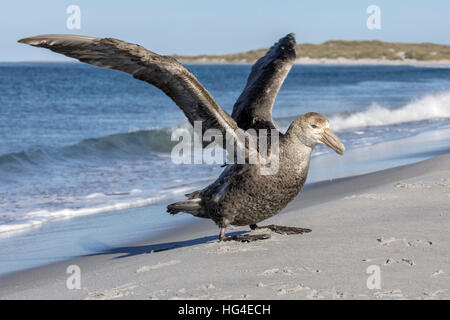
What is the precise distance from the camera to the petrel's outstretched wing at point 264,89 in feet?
23.9

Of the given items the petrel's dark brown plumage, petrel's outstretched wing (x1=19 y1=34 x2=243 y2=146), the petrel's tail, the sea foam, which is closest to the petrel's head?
the petrel's dark brown plumage

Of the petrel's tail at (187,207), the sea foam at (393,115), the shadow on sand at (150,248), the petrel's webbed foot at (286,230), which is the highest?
the sea foam at (393,115)

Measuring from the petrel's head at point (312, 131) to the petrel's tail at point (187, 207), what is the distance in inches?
51.9

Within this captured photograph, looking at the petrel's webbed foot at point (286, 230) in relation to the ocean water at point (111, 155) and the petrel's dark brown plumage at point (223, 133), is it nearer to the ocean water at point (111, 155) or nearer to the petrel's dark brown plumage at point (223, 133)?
the petrel's dark brown plumage at point (223, 133)

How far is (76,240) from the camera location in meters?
7.73

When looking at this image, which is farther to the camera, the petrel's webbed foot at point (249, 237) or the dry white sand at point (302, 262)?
the petrel's webbed foot at point (249, 237)

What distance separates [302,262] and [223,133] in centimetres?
150

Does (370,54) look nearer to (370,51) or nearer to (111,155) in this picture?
(370,51)

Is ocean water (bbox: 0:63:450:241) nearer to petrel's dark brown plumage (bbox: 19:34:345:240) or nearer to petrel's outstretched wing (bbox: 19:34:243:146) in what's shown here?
petrel's dark brown plumage (bbox: 19:34:345:240)

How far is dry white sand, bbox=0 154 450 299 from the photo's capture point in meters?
4.59

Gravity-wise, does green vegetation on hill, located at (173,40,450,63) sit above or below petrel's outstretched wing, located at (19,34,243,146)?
above

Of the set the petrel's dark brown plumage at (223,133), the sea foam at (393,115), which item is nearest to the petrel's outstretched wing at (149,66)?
the petrel's dark brown plumage at (223,133)
